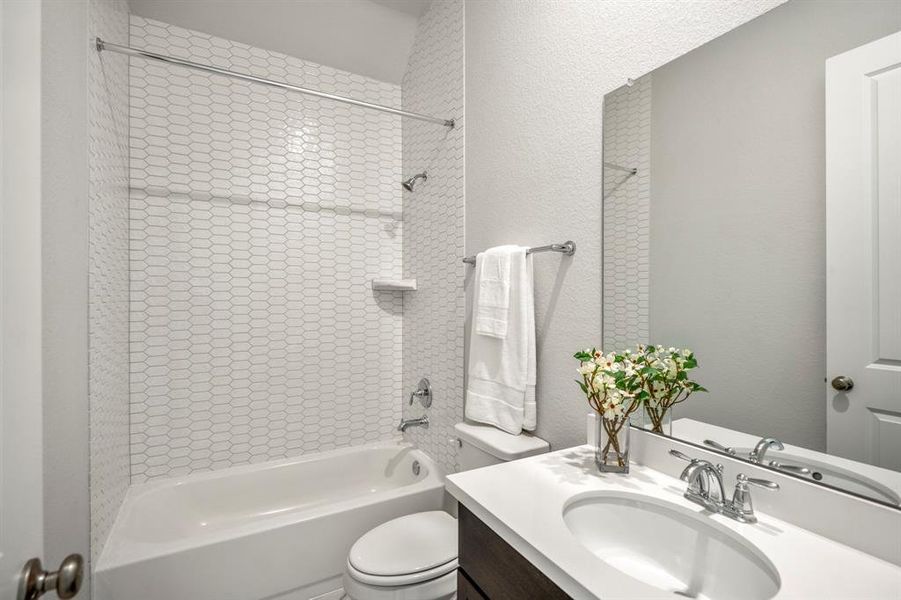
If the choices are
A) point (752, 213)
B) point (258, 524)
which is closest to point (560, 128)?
point (752, 213)

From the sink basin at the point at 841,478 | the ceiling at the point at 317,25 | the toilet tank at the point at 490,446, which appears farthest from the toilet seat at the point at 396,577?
the ceiling at the point at 317,25

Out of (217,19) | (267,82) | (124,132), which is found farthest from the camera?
(217,19)

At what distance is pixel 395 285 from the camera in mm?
2293

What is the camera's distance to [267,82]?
1712 mm

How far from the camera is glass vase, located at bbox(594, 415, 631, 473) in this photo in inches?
39.8

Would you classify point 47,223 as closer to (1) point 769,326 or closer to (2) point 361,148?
(1) point 769,326

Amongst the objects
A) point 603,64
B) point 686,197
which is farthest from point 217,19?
point 686,197

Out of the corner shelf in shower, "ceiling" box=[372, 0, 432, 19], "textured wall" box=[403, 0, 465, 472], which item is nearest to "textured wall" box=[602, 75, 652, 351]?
"textured wall" box=[403, 0, 465, 472]

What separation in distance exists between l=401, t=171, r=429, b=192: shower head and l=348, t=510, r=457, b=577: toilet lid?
5.28ft

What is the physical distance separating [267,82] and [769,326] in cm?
191

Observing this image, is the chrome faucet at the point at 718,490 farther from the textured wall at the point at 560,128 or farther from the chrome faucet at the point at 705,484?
the textured wall at the point at 560,128

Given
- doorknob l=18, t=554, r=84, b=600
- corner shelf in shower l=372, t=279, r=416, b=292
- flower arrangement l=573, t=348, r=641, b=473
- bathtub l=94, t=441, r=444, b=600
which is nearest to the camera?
doorknob l=18, t=554, r=84, b=600

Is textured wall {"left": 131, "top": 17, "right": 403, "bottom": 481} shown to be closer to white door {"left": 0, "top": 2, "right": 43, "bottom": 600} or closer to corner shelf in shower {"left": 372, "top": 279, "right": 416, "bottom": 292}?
corner shelf in shower {"left": 372, "top": 279, "right": 416, "bottom": 292}

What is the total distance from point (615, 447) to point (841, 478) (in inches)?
16.0
